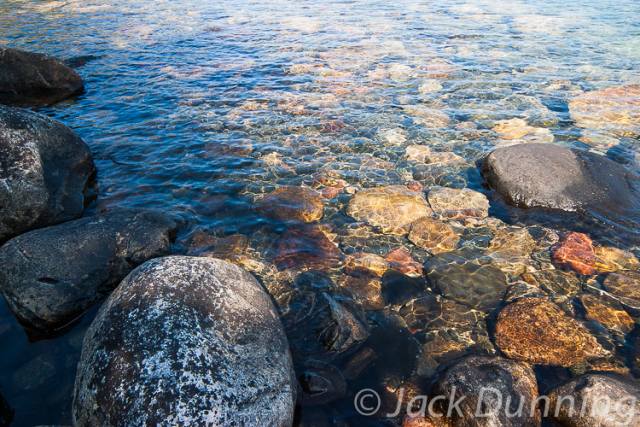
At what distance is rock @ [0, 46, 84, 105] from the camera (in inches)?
444

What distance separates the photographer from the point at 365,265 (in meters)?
5.61

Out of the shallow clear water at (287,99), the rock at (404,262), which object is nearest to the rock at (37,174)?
the shallow clear water at (287,99)

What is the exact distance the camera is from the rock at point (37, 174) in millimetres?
5680

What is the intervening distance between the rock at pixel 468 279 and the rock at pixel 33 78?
40.9 feet

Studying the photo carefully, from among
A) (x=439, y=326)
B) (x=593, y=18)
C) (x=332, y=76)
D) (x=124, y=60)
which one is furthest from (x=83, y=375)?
(x=593, y=18)

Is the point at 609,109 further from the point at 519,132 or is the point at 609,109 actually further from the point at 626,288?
the point at 626,288

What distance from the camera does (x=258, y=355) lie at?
12.0ft

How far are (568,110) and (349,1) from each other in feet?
71.7

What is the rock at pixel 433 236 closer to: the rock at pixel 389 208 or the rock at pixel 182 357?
the rock at pixel 389 208

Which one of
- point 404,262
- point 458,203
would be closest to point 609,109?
point 458,203

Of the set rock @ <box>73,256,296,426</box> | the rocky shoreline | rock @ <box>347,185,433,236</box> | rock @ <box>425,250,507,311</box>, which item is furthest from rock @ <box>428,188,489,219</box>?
rock @ <box>73,256,296,426</box>
